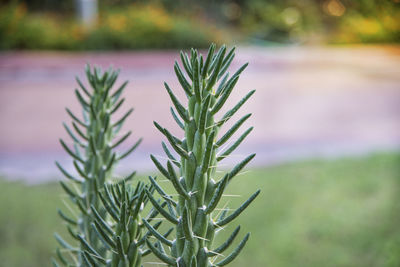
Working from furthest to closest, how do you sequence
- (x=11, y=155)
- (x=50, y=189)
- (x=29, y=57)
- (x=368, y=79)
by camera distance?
(x=368, y=79), (x=29, y=57), (x=11, y=155), (x=50, y=189)

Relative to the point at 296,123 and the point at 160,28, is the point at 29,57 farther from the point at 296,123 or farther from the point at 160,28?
the point at 296,123

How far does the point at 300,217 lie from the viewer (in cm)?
354

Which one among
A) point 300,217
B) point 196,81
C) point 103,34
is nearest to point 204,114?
point 196,81

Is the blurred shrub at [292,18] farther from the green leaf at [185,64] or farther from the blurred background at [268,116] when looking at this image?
the green leaf at [185,64]

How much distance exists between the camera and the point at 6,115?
673 cm

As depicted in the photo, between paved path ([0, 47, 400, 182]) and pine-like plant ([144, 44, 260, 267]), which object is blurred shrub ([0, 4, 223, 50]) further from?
pine-like plant ([144, 44, 260, 267])

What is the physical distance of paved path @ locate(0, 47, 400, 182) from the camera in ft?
17.6

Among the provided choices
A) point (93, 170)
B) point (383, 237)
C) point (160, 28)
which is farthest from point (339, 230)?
point (160, 28)

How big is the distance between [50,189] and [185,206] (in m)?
3.93

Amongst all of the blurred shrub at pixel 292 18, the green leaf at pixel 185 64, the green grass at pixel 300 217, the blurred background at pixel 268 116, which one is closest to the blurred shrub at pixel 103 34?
the blurred background at pixel 268 116

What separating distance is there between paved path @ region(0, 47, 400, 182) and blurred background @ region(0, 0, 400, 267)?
0.9 inches

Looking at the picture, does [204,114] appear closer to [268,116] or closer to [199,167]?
[199,167]

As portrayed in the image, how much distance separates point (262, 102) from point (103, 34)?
12.5 feet

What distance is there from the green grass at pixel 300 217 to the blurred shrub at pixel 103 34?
588 centimetres
